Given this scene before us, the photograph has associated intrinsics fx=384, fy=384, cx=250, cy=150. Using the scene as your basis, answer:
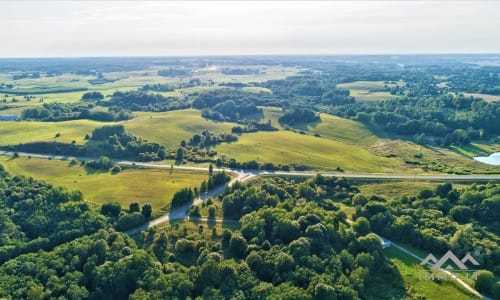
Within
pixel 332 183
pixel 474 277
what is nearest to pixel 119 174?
pixel 332 183

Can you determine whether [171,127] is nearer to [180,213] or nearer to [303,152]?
[303,152]

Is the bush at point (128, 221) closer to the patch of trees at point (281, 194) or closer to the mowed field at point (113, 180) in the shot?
the mowed field at point (113, 180)

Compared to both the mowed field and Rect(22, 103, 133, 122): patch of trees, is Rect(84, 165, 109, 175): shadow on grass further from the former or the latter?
Rect(22, 103, 133, 122): patch of trees

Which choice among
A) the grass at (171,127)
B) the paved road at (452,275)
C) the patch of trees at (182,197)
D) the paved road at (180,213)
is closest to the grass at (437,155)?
the paved road at (452,275)

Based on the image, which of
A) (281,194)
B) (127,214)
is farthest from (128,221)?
(281,194)

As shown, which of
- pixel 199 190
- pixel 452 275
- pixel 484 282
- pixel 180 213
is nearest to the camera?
pixel 484 282
